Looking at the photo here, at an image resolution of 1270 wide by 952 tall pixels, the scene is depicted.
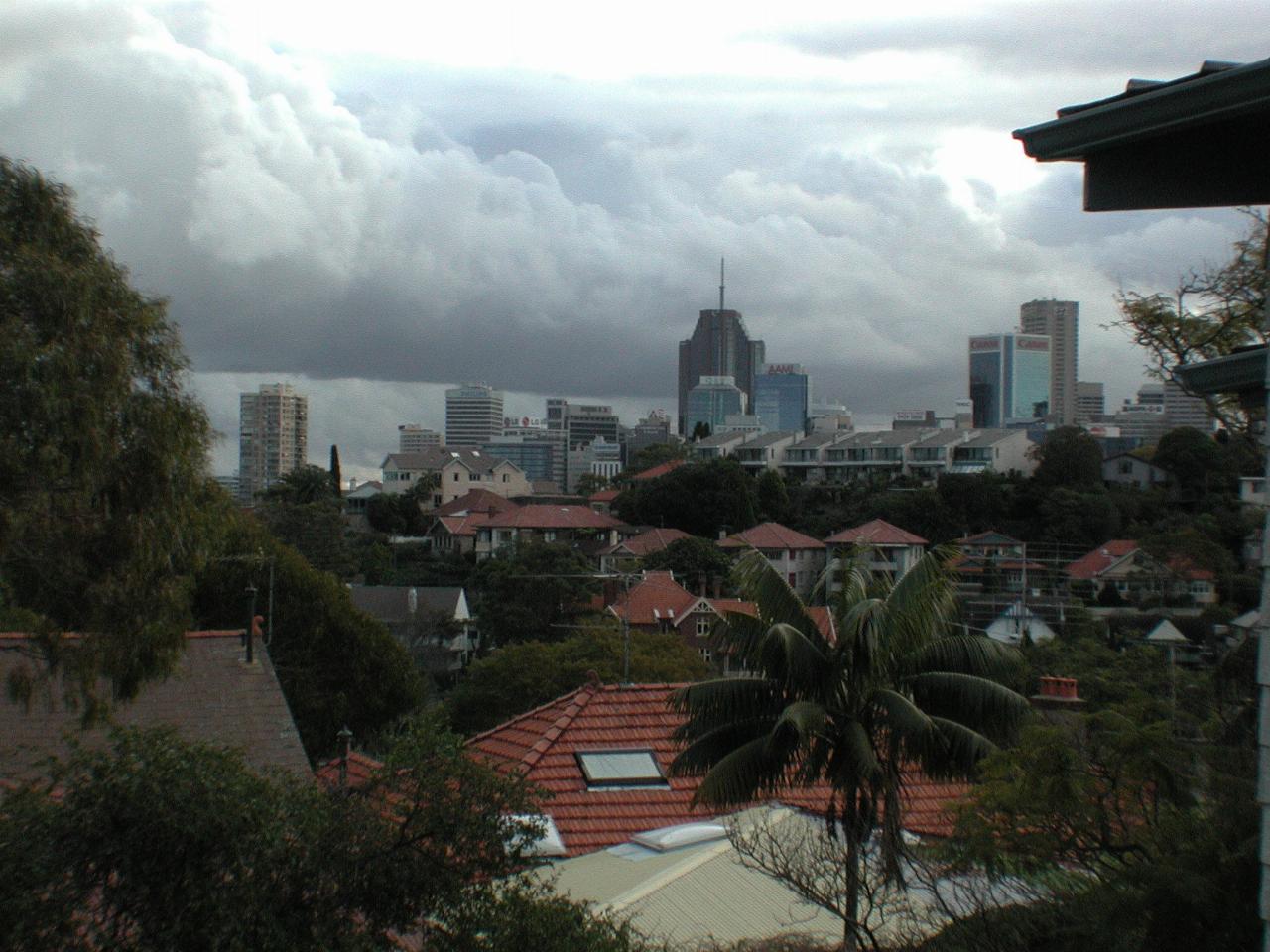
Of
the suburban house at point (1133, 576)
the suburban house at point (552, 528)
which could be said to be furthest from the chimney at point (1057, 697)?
the suburban house at point (552, 528)

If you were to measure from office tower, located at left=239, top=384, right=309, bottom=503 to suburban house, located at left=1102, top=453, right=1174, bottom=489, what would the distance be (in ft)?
454

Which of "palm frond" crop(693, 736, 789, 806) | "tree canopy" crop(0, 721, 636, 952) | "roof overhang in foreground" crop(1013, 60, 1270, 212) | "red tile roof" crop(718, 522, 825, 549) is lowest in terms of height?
"red tile roof" crop(718, 522, 825, 549)

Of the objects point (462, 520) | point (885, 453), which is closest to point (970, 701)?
point (462, 520)

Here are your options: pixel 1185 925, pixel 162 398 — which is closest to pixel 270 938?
pixel 1185 925

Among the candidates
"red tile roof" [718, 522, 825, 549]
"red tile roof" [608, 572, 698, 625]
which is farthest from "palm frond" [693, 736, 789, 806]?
"red tile roof" [718, 522, 825, 549]

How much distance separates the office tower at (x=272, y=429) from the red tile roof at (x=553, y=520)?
4399 inches

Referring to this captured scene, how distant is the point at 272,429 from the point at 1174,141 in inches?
7752

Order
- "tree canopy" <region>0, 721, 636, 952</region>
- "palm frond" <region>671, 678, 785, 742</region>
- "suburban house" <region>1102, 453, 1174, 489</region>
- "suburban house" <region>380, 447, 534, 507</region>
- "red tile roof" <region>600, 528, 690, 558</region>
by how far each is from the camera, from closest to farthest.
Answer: "tree canopy" <region>0, 721, 636, 952</region> < "palm frond" <region>671, 678, 785, 742</region> < "suburban house" <region>1102, 453, 1174, 489</region> < "red tile roof" <region>600, 528, 690, 558</region> < "suburban house" <region>380, 447, 534, 507</region>

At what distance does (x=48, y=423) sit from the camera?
1121cm

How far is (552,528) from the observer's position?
265 ft

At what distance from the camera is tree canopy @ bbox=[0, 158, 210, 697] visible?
1127cm

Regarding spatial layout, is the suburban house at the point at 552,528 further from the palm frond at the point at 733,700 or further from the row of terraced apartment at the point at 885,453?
the palm frond at the point at 733,700

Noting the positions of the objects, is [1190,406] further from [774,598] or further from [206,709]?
[206,709]

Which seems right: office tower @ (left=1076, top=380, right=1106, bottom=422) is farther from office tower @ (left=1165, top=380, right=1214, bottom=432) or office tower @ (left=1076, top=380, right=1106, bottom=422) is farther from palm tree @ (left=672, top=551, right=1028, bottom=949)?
palm tree @ (left=672, top=551, right=1028, bottom=949)
